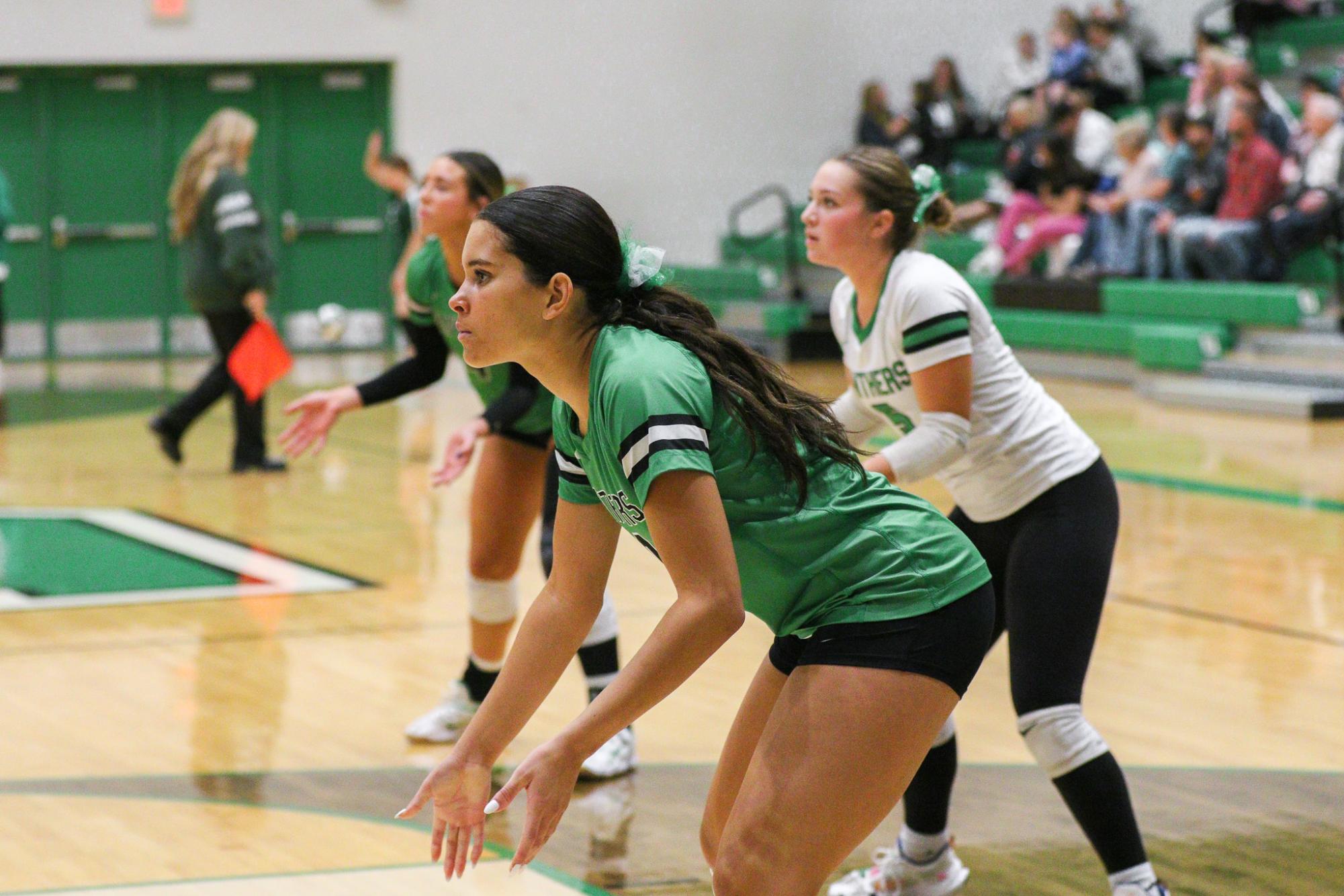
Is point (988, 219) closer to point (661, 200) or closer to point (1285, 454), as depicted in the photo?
point (661, 200)

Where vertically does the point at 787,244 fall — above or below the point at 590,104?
below

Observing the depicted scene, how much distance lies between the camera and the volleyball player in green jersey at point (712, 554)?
7.37 ft

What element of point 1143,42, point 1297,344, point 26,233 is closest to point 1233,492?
point 1297,344

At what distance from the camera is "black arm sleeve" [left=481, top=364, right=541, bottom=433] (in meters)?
4.34

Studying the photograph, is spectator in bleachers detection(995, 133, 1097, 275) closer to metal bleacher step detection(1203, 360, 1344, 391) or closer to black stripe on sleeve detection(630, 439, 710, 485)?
metal bleacher step detection(1203, 360, 1344, 391)

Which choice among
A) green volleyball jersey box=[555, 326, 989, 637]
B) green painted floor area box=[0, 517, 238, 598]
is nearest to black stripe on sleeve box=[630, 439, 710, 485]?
green volleyball jersey box=[555, 326, 989, 637]

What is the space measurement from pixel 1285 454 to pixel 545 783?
27.3ft

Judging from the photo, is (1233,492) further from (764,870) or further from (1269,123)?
(764,870)

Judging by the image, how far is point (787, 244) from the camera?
55.1 feet

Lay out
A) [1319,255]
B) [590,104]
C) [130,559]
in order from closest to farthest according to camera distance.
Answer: [130,559], [1319,255], [590,104]

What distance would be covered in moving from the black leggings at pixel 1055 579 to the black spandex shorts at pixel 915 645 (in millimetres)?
733

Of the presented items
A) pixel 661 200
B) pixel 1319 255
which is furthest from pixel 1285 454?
pixel 661 200

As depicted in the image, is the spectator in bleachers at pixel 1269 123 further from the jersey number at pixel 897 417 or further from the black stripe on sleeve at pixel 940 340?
the black stripe on sleeve at pixel 940 340

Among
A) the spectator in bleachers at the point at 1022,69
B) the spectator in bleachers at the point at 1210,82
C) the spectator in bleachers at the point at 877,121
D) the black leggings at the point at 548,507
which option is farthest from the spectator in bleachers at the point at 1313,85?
the black leggings at the point at 548,507
